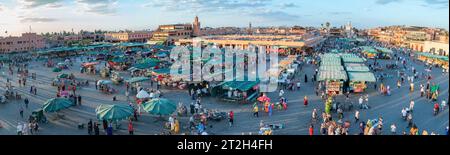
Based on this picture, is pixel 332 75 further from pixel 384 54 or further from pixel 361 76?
pixel 384 54

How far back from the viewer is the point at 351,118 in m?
14.8

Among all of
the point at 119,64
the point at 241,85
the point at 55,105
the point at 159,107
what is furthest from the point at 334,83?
the point at 119,64

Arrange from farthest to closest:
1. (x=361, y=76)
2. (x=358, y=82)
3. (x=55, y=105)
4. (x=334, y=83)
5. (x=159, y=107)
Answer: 1. (x=361, y=76)
2. (x=358, y=82)
3. (x=334, y=83)
4. (x=55, y=105)
5. (x=159, y=107)

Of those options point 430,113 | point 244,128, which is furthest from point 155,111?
point 430,113

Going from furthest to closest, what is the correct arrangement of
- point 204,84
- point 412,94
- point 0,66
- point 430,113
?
point 0,66, point 204,84, point 412,94, point 430,113

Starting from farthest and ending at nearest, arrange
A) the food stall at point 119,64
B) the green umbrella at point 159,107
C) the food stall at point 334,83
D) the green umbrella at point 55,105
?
1. the food stall at point 119,64
2. the food stall at point 334,83
3. the green umbrella at point 55,105
4. the green umbrella at point 159,107

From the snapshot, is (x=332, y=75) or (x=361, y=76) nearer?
(x=332, y=75)

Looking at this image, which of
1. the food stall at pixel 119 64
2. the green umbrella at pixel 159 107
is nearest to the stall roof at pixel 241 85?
the green umbrella at pixel 159 107

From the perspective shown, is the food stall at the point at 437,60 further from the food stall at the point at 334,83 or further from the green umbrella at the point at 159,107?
the green umbrella at the point at 159,107

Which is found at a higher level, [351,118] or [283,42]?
[283,42]

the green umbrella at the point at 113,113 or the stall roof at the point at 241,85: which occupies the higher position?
the stall roof at the point at 241,85
